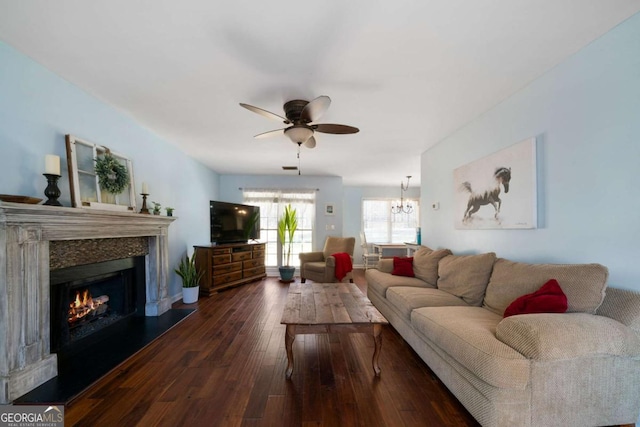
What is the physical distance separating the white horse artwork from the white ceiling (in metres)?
0.58

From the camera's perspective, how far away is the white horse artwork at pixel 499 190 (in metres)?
2.37

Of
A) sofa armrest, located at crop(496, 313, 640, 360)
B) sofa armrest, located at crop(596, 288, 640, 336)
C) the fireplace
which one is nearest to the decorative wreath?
the fireplace

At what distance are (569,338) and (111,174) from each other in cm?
377

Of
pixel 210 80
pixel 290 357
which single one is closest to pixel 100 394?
pixel 290 357

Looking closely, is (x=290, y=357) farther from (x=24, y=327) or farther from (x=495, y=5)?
(x=495, y=5)

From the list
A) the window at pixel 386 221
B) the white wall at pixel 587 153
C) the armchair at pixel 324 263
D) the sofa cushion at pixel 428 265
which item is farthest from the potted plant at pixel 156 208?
the window at pixel 386 221

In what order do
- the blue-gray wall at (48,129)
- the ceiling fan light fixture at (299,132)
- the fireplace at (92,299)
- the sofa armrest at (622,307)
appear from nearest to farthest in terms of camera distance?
the sofa armrest at (622,307) < the blue-gray wall at (48,129) < the fireplace at (92,299) < the ceiling fan light fixture at (299,132)

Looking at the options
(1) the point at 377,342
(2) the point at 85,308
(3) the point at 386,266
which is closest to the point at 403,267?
(3) the point at 386,266

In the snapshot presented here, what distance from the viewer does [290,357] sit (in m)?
2.16

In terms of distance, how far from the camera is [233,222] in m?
5.62

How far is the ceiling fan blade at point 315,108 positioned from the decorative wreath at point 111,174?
1.97 m

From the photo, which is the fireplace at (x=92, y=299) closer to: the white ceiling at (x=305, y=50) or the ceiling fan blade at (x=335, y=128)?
the white ceiling at (x=305, y=50)

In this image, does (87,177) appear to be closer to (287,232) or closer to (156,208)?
(156,208)

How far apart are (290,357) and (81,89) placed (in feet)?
9.78
